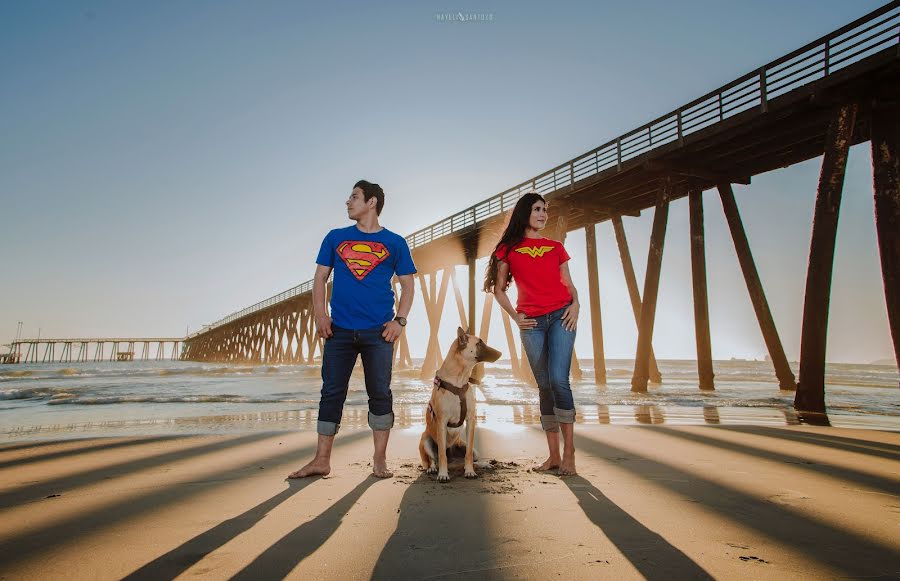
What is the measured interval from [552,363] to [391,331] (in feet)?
3.71

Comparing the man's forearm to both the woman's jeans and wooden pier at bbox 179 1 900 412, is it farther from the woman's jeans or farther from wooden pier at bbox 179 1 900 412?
wooden pier at bbox 179 1 900 412

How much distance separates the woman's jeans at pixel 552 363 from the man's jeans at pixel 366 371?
1027mm

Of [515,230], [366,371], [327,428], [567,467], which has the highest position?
[515,230]

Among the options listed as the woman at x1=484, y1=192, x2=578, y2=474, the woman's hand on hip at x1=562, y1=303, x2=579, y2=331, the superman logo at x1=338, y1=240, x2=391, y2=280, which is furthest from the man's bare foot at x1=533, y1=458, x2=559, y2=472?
the superman logo at x1=338, y1=240, x2=391, y2=280

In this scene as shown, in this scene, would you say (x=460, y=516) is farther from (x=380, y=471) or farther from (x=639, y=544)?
Answer: (x=380, y=471)

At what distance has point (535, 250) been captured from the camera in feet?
10.2

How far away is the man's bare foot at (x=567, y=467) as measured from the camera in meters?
2.65

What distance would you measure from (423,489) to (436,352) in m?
14.8

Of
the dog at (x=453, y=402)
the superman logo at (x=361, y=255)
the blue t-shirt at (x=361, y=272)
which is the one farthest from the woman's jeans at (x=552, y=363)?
the superman logo at (x=361, y=255)

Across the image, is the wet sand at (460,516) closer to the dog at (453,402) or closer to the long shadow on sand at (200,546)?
the long shadow on sand at (200,546)

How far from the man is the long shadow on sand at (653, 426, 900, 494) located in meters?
2.61

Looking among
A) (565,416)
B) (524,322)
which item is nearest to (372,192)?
(524,322)

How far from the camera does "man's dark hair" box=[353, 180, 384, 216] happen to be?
3.13 meters

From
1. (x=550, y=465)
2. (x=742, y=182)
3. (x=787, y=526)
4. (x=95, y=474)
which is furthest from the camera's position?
(x=742, y=182)
